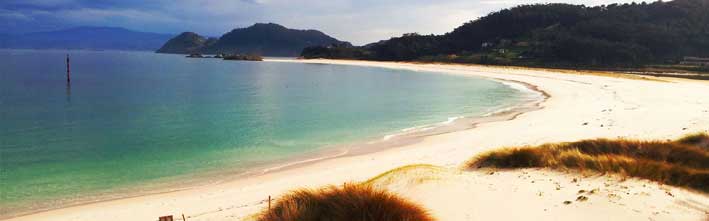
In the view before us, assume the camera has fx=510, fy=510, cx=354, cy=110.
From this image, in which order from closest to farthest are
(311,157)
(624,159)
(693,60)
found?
(624,159), (311,157), (693,60)

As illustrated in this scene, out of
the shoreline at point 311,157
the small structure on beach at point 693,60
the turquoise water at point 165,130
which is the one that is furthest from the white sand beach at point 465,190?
the small structure on beach at point 693,60

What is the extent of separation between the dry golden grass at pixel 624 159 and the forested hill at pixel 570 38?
318 ft

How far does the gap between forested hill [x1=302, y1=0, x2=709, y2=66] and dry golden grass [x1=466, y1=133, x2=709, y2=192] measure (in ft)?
318

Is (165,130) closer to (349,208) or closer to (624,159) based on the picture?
(349,208)

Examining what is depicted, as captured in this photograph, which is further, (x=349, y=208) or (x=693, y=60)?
(x=693, y=60)

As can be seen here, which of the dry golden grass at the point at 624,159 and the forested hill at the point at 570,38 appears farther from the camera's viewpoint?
the forested hill at the point at 570,38

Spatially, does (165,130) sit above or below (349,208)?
below

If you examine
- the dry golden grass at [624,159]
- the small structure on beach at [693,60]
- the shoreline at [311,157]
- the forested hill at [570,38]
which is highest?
the forested hill at [570,38]

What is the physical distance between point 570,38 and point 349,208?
122302 mm

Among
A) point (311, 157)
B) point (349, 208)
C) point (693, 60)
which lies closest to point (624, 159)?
point (349, 208)

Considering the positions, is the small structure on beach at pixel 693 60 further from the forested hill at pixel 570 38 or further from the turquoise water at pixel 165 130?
the turquoise water at pixel 165 130

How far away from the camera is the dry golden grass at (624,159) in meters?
10.6

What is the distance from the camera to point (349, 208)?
759 cm

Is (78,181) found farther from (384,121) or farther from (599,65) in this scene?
(599,65)
